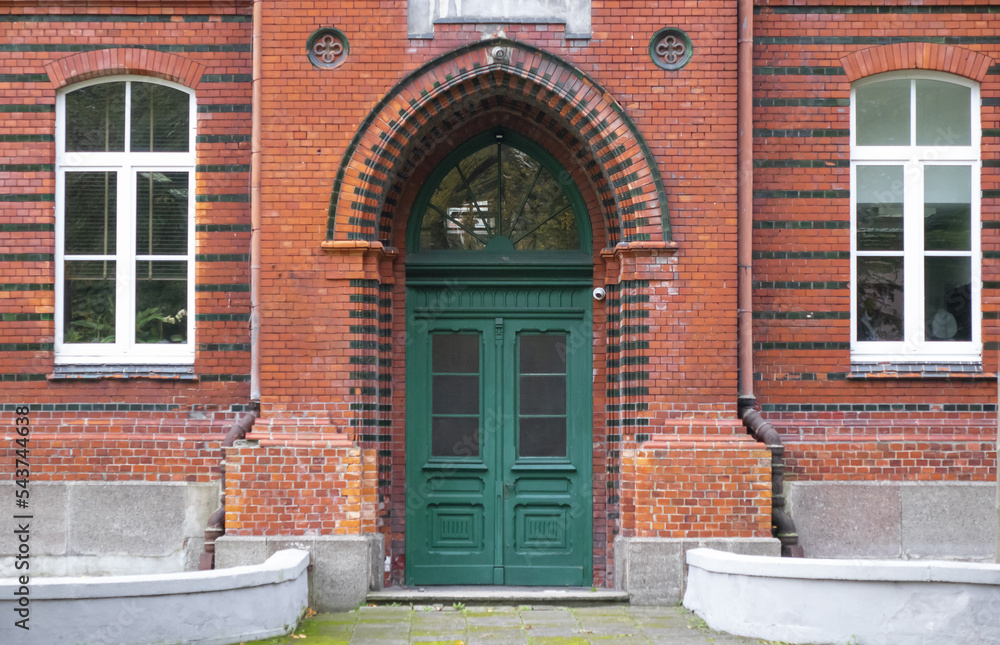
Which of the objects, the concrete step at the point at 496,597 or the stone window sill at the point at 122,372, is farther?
the stone window sill at the point at 122,372

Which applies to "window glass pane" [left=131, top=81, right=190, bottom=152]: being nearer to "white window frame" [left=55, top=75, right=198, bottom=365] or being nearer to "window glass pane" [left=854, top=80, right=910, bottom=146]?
"white window frame" [left=55, top=75, right=198, bottom=365]

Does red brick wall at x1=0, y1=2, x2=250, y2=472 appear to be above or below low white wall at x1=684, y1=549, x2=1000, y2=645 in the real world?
above

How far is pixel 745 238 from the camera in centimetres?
744

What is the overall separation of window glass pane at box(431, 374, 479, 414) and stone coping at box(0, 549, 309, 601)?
2264 millimetres

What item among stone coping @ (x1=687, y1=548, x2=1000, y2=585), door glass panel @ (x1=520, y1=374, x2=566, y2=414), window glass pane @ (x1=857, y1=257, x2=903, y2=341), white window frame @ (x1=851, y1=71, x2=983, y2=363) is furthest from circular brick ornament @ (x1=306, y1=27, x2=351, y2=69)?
stone coping @ (x1=687, y1=548, x2=1000, y2=585)

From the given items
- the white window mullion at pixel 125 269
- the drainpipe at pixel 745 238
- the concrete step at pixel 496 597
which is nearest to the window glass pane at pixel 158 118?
the white window mullion at pixel 125 269

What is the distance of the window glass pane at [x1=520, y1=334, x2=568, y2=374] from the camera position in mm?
8094

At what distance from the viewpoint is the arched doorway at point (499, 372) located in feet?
26.2

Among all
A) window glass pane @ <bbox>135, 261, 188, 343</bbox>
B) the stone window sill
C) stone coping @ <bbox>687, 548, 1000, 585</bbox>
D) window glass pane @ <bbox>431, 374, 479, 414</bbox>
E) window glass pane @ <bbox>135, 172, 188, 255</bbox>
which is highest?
window glass pane @ <bbox>135, 172, 188, 255</bbox>

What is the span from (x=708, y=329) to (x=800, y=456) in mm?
1366

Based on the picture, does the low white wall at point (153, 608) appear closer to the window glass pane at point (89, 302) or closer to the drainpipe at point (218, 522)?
the drainpipe at point (218, 522)

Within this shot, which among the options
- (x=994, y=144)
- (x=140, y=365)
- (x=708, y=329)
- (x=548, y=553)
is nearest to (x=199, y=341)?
(x=140, y=365)

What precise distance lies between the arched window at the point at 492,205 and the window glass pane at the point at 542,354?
32.0 inches

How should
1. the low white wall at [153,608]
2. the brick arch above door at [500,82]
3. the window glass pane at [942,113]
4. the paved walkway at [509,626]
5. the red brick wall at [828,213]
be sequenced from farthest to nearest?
the window glass pane at [942,113] → the red brick wall at [828,213] → the brick arch above door at [500,82] → the paved walkway at [509,626] → the low white wall at [153,608]
